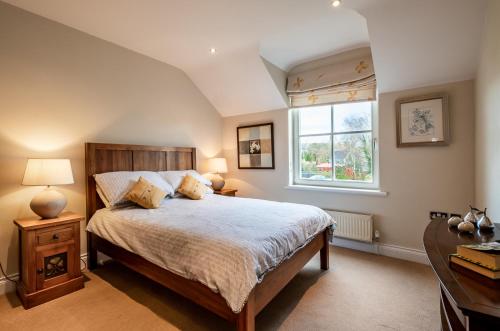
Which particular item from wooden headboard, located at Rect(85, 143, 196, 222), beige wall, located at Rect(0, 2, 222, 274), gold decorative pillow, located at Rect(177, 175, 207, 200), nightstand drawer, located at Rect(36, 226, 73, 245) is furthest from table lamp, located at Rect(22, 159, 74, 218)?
gold decorative pillow, located at Rect(177, 175, 207, 200)

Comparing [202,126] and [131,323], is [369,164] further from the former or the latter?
[131,323]

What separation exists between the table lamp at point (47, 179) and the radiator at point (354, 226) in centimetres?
310

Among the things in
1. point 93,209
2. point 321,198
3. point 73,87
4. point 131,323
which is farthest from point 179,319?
point 73,87

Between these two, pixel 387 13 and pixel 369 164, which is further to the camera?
pixel 369 164

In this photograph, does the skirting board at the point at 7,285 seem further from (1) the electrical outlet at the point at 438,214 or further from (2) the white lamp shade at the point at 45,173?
(1) the electrical outlet at the point at 438,214

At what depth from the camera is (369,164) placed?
3.21 m

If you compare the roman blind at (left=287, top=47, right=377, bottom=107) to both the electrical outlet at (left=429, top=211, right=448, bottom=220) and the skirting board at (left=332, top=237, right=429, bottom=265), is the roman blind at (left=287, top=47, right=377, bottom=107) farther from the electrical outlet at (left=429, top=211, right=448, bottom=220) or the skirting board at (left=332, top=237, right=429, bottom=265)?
the skirting board at (left=332, top=237, right=429, bottom=265)

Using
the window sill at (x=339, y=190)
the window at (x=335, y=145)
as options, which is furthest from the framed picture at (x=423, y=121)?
the window sill at (x=339, y=190)

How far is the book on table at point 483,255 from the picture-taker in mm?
816

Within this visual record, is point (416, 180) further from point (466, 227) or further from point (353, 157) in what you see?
point (466, 227)

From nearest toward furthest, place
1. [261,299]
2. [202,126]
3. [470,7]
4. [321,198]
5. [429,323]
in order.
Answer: [261,299], [429,323], [470,7], [321,198], [202,126]

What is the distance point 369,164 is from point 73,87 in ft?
12.2

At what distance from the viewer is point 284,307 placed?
196cm

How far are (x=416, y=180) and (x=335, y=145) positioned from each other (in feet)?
3.60
